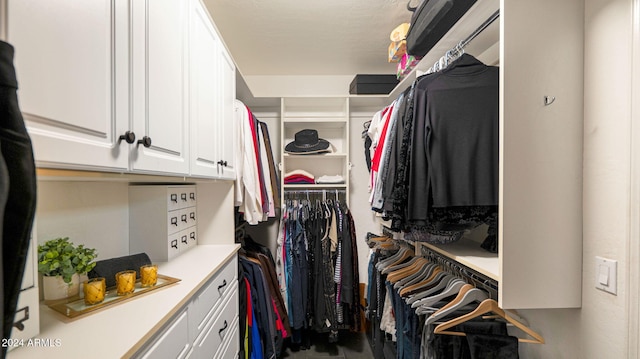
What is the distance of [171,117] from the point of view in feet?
3.36

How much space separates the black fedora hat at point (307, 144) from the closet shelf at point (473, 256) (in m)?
1.39

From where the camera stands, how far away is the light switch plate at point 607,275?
0.80 metres

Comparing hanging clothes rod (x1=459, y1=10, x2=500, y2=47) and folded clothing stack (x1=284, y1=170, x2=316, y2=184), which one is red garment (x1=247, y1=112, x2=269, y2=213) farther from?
hanging clothes rod (x1=459, y1=10, x2=500, y2=47)

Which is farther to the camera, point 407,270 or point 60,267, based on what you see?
point 407,270

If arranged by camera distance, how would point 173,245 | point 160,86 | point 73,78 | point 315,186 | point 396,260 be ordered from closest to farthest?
point 73,78
point 160,86
point 173,245
point 396,260
point 315,186

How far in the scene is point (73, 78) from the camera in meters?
0.59

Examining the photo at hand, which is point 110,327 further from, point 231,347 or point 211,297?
point 231,347

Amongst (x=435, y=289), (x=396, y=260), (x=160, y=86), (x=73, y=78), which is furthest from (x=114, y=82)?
(x=396, y=260)

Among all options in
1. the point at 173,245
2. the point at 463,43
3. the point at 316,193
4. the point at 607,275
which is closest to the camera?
the point at 607,275

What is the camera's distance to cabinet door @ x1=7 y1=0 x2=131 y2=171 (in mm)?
502

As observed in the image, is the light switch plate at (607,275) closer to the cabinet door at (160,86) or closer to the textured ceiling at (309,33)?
the cabinet door at (160,86)

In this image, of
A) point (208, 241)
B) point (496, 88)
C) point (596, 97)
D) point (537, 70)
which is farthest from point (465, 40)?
point (208, 241)

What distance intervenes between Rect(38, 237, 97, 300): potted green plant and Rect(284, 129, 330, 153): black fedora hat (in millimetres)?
1753

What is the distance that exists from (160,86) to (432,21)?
Result: 118cm
